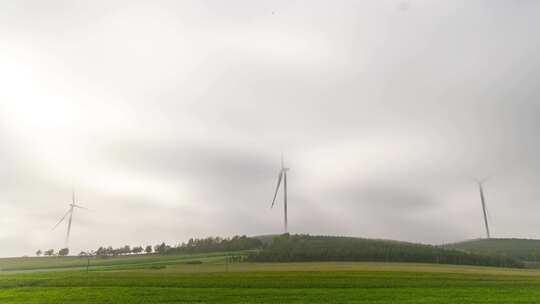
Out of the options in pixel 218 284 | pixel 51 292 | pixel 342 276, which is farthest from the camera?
Result: pixel 342 276

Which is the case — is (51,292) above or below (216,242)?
below

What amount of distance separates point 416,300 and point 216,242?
14767cm

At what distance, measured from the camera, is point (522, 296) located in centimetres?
4947

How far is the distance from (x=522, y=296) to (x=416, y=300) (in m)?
13.5

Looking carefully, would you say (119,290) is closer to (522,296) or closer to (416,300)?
(416,300)

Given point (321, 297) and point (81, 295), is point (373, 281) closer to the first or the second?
point (321, 297)

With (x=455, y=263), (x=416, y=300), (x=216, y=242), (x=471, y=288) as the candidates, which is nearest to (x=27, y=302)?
(x=416, y=300)

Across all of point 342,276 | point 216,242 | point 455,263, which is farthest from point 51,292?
point 216,242

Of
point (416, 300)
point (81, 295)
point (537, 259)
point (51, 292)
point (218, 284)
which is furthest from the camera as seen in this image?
point (537, 259)

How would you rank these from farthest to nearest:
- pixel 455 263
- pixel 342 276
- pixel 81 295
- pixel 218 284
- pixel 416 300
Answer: pixel 455 263
pixel 342 276
pixel 218 284
pixel 81 295
pixel 416 300

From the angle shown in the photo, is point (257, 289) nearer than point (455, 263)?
Yes

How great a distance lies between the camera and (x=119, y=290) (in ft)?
185

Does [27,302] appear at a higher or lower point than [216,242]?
lower

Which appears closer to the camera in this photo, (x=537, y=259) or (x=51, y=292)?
(x=51, y=292)
